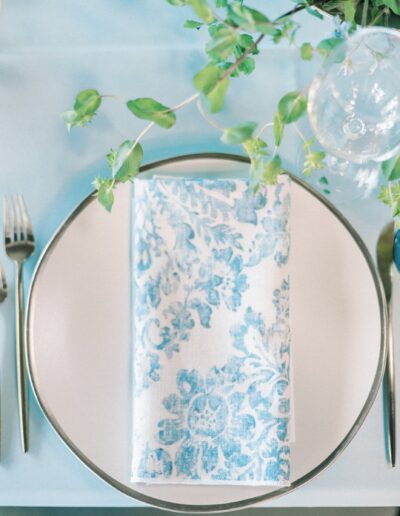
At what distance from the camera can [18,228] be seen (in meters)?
0.70

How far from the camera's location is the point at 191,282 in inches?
26.0

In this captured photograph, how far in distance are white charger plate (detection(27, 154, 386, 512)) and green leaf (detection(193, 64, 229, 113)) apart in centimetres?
26

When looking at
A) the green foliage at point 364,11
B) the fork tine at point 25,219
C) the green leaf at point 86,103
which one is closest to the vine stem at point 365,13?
the green foliage at point 364,11

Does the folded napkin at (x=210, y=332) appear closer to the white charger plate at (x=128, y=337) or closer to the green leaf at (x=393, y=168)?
the white charger plate at (x=128, y=337)

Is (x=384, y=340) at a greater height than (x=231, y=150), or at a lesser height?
lesser

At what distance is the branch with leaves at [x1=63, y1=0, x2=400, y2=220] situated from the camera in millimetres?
435

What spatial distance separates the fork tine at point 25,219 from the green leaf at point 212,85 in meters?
0.32

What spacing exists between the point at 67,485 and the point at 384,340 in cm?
35

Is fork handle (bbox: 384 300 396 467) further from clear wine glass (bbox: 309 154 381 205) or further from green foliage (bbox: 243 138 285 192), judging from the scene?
green foliage (bbox: 243 138 285 192)

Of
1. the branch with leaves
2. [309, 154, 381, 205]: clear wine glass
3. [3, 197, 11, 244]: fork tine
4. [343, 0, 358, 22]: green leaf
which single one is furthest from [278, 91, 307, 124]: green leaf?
[3, 197, 11, 244]: fork tine

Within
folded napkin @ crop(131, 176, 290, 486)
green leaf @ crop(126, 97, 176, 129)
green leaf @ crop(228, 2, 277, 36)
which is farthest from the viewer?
folded napkin @ crop(131, 176, 290, 486)

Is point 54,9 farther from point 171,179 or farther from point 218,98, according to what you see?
point 218,98

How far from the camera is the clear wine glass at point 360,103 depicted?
62cm

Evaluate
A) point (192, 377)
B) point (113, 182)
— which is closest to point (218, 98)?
point (113, 182)
